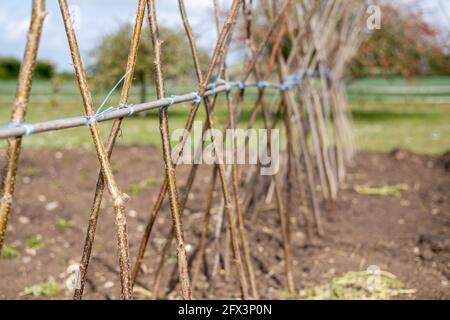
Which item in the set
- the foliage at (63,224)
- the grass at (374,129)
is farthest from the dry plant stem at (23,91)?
the grass at (374,129)

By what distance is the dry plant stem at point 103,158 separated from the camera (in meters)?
1.97

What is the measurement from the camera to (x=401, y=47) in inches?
643

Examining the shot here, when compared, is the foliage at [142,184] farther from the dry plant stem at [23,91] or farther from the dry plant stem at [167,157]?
the dry plant stem at [23,91]

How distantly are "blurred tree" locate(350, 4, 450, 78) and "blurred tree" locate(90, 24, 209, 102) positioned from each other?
4907mm

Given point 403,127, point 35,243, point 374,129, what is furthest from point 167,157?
point 403,127

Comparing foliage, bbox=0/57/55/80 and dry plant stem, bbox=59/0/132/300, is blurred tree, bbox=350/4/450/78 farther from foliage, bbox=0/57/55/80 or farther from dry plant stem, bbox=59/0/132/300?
foliage, bbox=0/57/55/80

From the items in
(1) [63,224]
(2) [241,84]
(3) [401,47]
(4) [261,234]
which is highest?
(3) [401,47]

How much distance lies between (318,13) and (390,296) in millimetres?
3443

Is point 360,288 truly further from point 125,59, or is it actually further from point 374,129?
point 125,59

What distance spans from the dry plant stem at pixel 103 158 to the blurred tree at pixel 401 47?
14233 millimetres

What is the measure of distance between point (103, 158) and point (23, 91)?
A: 45 cm

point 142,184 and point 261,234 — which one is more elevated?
point 142,184

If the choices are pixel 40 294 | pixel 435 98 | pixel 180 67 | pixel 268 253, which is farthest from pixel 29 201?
pixel 435 98
